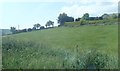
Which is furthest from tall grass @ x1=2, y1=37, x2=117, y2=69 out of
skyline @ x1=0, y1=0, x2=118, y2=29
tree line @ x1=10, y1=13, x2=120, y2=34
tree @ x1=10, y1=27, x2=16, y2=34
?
skyline @ x1=0, y1=0, x2=118, y2=29

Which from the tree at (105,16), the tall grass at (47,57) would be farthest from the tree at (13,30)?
the tree at (105,16)

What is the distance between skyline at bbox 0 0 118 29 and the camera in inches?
176

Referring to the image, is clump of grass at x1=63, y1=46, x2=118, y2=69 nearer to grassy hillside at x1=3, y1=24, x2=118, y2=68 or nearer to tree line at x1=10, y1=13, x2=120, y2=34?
grassy hillside at x1=3, y1=24, x2=118, y2=68

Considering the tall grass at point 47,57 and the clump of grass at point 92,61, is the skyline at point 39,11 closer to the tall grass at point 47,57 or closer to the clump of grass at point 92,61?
the tall grass at point 47,57

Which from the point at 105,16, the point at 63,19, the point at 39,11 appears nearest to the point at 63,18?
the point at 63,19

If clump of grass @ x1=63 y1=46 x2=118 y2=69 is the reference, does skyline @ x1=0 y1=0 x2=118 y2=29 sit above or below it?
above

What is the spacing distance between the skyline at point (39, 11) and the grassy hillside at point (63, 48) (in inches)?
10.3

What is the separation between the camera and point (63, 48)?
4590 mm

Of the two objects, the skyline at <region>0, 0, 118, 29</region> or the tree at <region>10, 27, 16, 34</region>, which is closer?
the skyline at <region>0, 0, 118, 29</region>

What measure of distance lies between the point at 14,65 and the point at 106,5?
7.09 feet

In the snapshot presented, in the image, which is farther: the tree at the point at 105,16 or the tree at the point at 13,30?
the tree at the point at 13,30

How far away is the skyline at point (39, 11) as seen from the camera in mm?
4480

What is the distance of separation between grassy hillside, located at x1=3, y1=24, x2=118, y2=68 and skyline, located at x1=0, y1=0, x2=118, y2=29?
0.86 feet

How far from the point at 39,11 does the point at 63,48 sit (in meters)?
0.89
